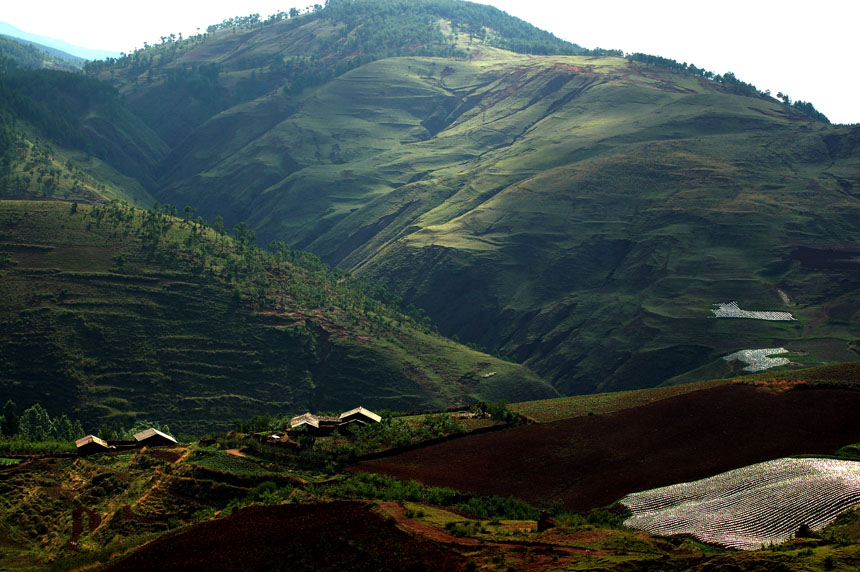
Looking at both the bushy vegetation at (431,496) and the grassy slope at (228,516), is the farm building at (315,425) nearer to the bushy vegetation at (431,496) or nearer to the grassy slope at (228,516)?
A: the grassy slope at (228,516)

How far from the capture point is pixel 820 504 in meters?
44.0

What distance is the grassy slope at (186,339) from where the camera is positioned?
11931 centimetres

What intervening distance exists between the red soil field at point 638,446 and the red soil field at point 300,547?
15535mm

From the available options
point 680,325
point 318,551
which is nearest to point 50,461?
point 318,551

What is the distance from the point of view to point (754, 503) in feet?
152

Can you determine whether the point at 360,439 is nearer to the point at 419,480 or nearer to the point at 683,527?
the point at 419,480

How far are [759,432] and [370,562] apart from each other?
109ft

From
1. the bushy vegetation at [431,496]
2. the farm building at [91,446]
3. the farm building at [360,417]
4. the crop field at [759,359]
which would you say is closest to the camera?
the bushy vegetation at [431,496]

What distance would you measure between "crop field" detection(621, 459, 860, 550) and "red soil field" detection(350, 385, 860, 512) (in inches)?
121

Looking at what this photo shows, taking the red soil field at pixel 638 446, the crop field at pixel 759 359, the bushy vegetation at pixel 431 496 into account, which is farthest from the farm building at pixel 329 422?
the crop field at pixel 759 359

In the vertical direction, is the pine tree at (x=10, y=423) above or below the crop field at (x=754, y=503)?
below

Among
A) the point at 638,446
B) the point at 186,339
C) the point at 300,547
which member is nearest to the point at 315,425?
the point at 638,446

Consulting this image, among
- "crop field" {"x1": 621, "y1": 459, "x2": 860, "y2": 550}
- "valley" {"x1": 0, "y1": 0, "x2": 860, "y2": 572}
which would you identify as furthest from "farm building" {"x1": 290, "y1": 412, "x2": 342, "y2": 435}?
"crop field" {"x1": 621, "y1": 459, "x2": 860, "y2": 550}

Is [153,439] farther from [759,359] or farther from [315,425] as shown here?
[759,359]
